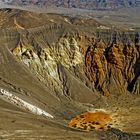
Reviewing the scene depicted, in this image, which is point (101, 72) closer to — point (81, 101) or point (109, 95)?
point (109, 95)

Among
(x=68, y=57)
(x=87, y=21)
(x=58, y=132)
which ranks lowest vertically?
(x=87, y=21)

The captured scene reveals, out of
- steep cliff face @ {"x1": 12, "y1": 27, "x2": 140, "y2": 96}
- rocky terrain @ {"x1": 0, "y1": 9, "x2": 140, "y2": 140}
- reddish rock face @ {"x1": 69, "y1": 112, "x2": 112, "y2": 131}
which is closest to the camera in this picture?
reddish rock face @ {"x1": 69, "y1": 112, "x2": 112, "y2": 131}

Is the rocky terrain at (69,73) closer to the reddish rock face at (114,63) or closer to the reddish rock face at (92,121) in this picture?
the reddish rock face at (114,63)

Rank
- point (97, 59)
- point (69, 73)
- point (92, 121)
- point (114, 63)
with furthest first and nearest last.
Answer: point (114, 63) → point (97, 59) → point (69, 73) → point (92, 121)

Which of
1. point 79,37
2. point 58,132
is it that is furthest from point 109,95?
point 58,132

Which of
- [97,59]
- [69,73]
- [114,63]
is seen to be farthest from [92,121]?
[114,63]

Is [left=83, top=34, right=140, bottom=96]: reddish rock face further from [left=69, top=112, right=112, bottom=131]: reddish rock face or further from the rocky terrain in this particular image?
[left=69, top=112, right=112, bottom=131]: reddish rock face

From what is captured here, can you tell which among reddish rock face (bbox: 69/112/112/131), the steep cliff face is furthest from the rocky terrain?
reddish rock face (bbox: 69/112/112/131)

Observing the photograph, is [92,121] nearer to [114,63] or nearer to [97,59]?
[97,59]

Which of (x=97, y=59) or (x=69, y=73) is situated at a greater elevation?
(x=97, y=59)
